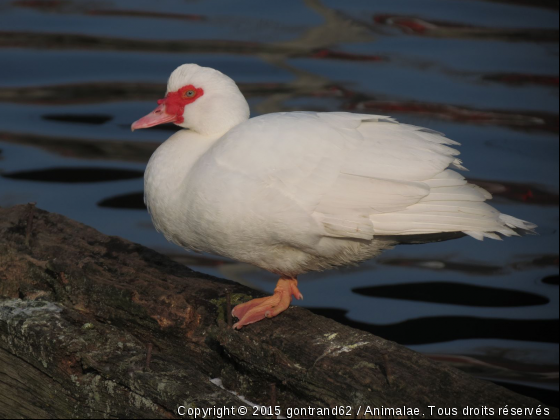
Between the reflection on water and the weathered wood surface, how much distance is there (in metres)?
2.77

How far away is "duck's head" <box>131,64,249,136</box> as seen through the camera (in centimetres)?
362

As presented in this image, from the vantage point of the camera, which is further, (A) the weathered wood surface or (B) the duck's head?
(B) the duck's head

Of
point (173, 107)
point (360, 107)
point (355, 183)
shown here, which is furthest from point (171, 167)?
point (360, 107)

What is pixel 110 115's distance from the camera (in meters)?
8.35

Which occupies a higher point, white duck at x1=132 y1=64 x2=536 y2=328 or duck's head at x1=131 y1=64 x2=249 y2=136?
duck's head at x1=131 y1=64 x2=249 y2=136

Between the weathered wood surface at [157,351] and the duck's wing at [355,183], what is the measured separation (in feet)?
1.66

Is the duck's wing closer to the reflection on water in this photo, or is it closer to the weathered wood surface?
the weathered wood surface

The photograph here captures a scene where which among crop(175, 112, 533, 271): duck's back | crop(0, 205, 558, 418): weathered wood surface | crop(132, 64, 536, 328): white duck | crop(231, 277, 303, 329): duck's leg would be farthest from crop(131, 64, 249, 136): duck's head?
crop(231, 277, 303, 329): duck's leg

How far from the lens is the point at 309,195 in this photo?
129 inches

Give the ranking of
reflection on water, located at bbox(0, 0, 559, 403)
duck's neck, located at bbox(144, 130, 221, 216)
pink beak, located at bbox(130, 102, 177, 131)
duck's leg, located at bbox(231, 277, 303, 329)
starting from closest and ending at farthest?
1. duck's leg, located at bbox(231, 277, 303, 329)
2. duck's neck, located at bbox(144, 130, 221, 216)
3. pink beak, located at bbox(130, 102, 177, 131)
4. reflection on water, located at bbox(0, 0, 559, 403)

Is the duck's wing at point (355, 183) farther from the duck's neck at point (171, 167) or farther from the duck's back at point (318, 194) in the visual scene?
the duck's neck at point (171, 167)

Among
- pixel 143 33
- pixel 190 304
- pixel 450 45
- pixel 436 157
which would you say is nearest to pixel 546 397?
pixel 436 157

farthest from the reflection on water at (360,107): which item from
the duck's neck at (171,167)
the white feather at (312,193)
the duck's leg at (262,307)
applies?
the duck's neck at (171,167)

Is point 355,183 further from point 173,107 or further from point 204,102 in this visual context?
point 173,107
